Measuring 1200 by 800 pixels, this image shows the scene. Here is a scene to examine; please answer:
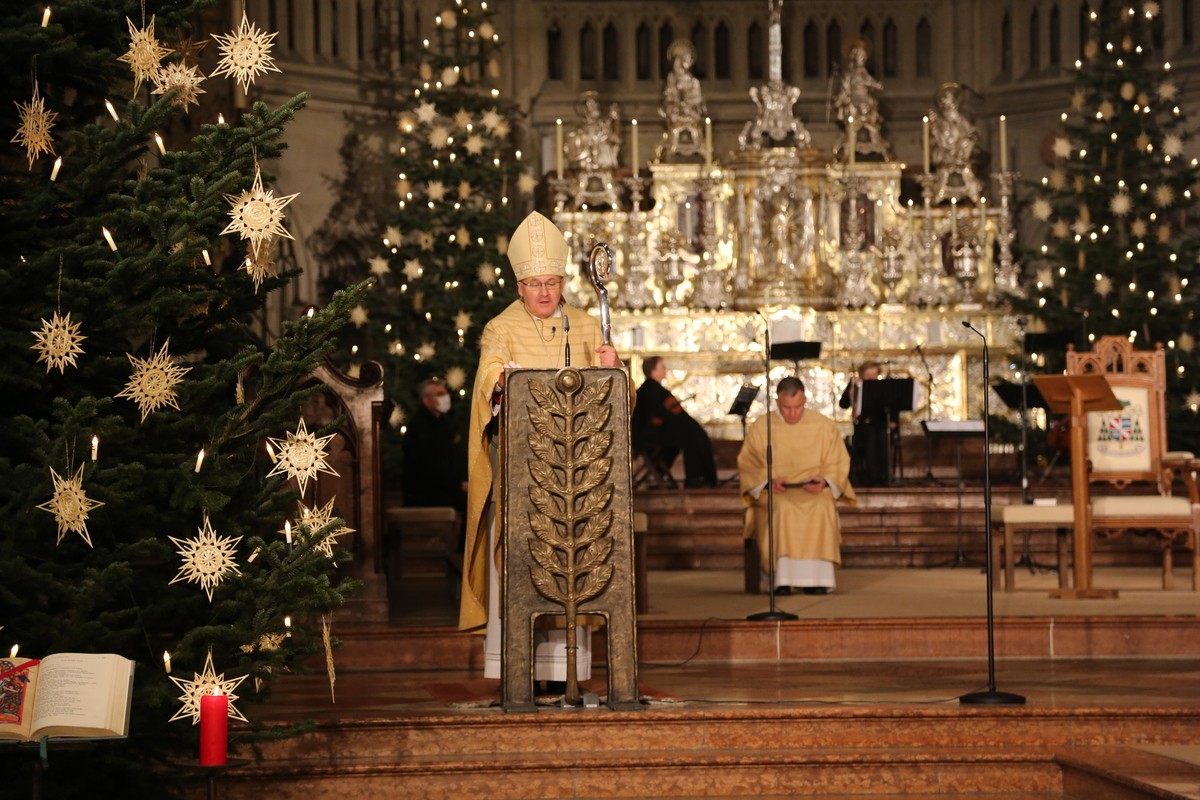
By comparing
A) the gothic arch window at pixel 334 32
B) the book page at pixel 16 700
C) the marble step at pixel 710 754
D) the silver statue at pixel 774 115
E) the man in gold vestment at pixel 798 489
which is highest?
the gothic arch window at pixel 334 32

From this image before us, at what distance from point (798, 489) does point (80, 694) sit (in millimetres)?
7535

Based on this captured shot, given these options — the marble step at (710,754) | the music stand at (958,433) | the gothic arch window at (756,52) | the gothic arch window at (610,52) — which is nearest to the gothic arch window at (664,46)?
the gothic arch window at (610,52)

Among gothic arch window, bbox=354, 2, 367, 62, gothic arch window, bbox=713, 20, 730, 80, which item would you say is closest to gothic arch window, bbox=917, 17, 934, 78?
gothic arch window, bbox=713, 20, 730, 80

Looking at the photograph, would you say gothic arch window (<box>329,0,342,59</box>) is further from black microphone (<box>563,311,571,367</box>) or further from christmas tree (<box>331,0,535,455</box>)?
black microphone (<box>563,311,571,367</box>)

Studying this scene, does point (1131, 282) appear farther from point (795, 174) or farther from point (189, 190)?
point (189, 190)

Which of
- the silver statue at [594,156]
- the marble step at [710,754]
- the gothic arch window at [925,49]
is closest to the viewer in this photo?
the marble step at [710,754]

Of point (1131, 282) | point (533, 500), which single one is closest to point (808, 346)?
point (1131, 282)

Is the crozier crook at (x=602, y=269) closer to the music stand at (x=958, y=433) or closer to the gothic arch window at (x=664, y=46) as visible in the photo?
the music stand at (x=958, y=433)

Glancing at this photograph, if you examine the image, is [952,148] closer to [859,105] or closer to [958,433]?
[859,105]

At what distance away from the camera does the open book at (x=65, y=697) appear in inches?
187

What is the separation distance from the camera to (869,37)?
71.3ft

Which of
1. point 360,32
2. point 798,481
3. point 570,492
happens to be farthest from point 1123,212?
point 570,492

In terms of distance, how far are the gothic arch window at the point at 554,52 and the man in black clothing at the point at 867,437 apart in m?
6.59

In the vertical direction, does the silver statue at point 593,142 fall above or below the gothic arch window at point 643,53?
below
